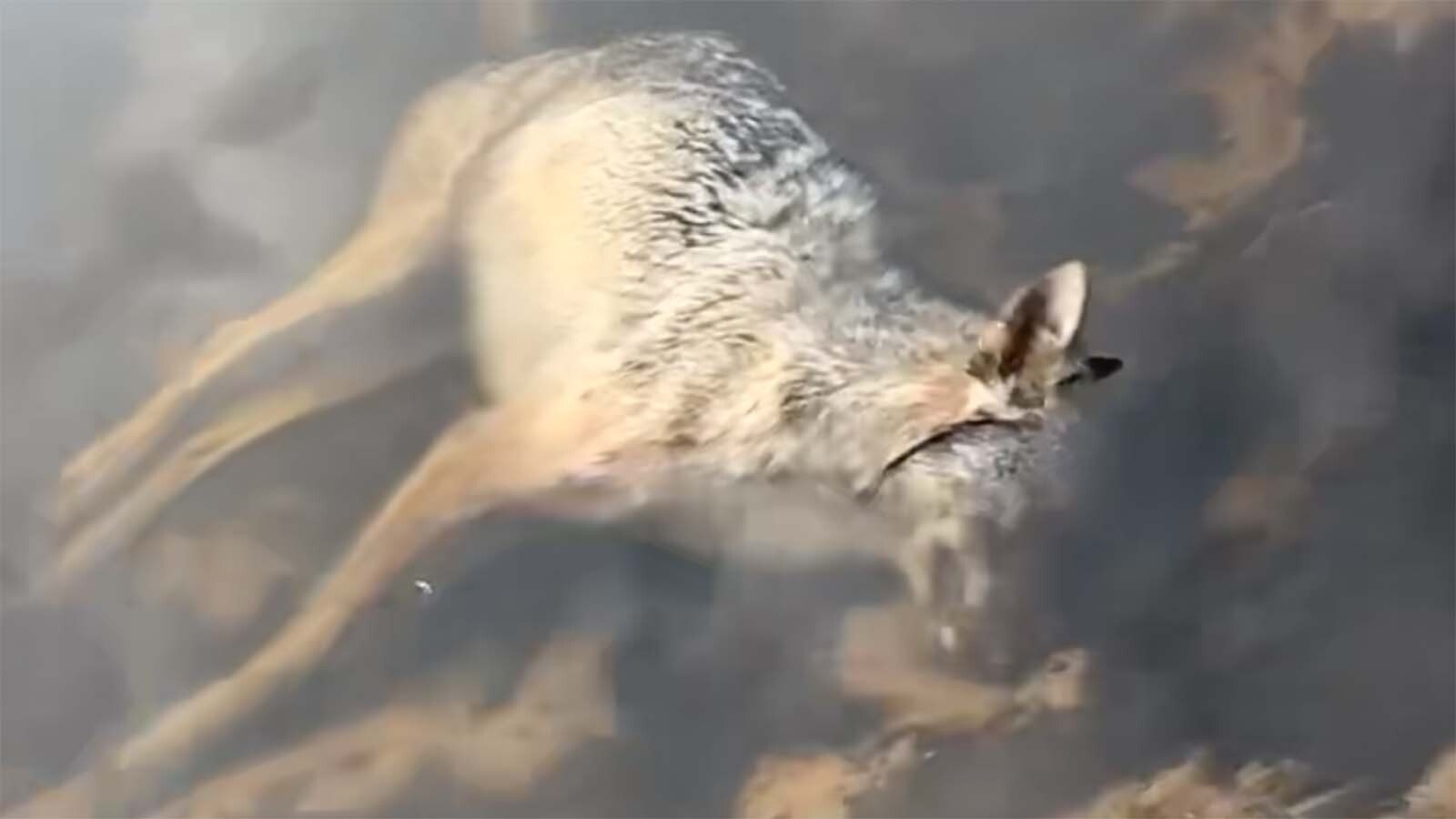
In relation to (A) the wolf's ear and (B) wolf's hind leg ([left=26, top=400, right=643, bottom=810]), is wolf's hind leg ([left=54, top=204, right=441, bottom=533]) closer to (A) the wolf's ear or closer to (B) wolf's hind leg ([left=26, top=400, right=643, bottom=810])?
(B) wolf's hind leg ([left=26, top=400, right=643, bottom=810])

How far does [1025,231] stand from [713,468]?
0.23 meters

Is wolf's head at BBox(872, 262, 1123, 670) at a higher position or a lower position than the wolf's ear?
lower

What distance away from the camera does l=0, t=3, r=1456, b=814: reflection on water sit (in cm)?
101

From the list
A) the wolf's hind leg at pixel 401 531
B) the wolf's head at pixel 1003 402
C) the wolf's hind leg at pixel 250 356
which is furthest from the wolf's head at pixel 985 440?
→ the wolf's hind leg at pixel 250 356

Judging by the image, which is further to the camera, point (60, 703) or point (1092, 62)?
point (1092, 62)

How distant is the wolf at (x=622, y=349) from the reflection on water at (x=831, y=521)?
16mm

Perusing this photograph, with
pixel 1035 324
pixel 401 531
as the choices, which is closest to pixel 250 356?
pixel 401 531

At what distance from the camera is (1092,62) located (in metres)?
1.10

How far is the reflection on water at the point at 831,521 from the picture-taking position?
101 centimetres

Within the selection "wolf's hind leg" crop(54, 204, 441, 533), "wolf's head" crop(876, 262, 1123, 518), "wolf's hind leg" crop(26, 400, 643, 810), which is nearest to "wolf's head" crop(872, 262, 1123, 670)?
"wolf's head" crop(876, 262, 1123, 518)

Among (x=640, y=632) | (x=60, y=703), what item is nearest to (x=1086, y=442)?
(x=640, y=632)

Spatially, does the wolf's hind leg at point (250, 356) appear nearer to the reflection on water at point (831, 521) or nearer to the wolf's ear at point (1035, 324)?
the reflection on water at point (831, 521)

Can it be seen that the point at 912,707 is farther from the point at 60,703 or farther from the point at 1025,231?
the point at 60,703

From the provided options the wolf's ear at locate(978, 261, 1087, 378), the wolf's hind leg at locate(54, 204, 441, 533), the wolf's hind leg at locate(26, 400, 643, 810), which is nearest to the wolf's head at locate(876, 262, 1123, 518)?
the wolf's ear at locate(978, 261, 1087, 378)
